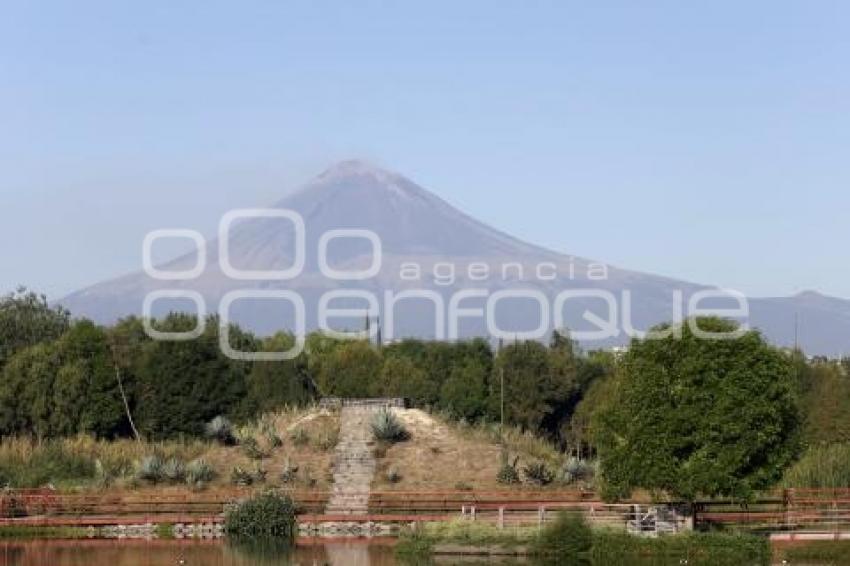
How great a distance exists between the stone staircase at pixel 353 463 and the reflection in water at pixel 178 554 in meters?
6.31

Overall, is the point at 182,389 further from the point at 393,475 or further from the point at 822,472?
the point at 822,472

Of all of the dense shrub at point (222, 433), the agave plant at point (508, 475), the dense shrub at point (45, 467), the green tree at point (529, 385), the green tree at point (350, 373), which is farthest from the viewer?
the green tree at point (350, 373)

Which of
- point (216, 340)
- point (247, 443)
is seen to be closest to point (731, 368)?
point (247, 443)

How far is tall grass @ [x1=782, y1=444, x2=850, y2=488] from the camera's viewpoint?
156ft

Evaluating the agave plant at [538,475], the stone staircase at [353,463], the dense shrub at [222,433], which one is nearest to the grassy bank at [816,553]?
the stone staircase at [353,463]

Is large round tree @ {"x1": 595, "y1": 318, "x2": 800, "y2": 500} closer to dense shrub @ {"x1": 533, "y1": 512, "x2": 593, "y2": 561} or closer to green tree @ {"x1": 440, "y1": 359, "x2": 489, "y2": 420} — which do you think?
dense shrub @ {"x1": 533, "y1": 512, "x2": 593, "y2": 561}

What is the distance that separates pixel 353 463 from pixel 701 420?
54.9ft

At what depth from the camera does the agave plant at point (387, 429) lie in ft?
180

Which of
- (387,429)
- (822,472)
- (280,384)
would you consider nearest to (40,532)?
(387,429)

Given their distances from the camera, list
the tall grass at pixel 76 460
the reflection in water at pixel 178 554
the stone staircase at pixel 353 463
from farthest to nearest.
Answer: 1. the tall grass at pixel 76 460
2. the stone staircase at pixel 353 463
3. the reflection in water at pixel 178 554

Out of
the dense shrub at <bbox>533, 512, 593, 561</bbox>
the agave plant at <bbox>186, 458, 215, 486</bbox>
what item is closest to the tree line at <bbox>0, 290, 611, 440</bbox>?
the agave plant at <bbox>186, 458, 215, 486</bbox>

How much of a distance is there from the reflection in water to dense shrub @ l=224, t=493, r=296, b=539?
1.89 m

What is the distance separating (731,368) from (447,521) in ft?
26.3

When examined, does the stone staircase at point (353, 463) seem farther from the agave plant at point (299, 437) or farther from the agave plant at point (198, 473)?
the agave plant at point (198, 473)
